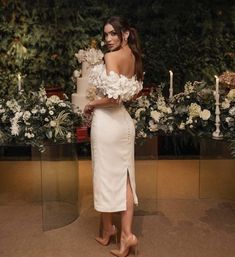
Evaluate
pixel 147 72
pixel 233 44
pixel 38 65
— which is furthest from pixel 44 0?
pixel 233 44

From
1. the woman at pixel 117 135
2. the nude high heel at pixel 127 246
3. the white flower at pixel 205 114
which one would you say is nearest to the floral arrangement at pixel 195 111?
the white flower at pixel 205 114

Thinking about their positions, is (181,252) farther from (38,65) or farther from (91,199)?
(38,65)

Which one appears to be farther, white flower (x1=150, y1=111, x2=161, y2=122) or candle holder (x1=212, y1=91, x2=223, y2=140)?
white flower (x1=150, y1=111, x2=161, y2=122)

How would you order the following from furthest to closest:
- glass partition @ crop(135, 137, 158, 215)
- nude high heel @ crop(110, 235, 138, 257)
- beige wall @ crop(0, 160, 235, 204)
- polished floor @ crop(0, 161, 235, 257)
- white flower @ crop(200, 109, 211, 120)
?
beige wall @ crop(0, 160, 235, 204) → glass partition @ crop(135, 137, 158, 215) → white flower @ crop(200, 109, 211, 120) → polished floor @ crop(0, 161, 235, 257) → nude high heel @ crop(110, 235, 138, 257)

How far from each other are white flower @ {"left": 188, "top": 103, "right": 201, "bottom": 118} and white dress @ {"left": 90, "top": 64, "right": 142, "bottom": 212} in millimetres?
701

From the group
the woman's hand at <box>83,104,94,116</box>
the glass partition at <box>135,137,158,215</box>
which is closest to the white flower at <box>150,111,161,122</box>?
the glass partition at <box>135,137,158,215</box>

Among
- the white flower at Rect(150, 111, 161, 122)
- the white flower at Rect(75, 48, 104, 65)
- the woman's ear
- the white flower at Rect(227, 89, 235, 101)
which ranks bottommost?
the white flower at Rect(150, 111, 161, 122)

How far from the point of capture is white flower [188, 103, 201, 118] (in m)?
3.71

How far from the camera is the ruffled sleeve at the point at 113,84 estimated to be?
9.67 ft

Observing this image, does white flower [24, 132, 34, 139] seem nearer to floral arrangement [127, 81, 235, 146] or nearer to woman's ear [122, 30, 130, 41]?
floral arrangement [127, 81, 235, 146]

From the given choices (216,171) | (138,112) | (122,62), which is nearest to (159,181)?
(216,171)

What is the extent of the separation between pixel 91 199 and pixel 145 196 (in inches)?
23.8

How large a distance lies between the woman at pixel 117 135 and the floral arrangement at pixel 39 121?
429 mm

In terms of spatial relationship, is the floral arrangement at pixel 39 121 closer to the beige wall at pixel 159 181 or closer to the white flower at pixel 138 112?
the beige wall at pixel 159 181
